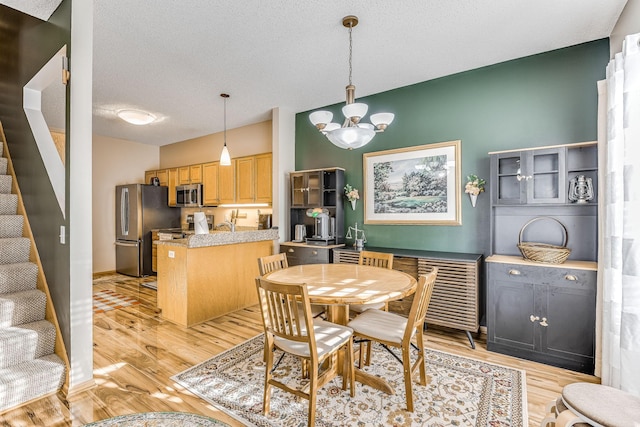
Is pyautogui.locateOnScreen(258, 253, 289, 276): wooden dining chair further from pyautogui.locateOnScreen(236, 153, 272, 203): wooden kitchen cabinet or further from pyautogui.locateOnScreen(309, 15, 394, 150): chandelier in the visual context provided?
pyautogui.locateOnScreen(236, 153, 272, 203): wooden kitchen cabinet

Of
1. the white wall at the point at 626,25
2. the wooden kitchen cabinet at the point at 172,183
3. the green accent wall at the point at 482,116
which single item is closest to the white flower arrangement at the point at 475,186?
the green accent wall at the point at 482,116

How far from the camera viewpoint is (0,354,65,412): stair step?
206cm

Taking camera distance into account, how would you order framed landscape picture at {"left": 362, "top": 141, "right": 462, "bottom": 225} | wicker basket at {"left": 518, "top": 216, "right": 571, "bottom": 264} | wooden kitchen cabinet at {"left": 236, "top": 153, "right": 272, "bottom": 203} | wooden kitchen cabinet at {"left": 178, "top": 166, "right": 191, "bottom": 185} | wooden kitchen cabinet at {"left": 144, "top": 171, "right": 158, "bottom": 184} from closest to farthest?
wicker basket at {"left": 518, "top": 216, "right": 571, "bottom": 264} → framed landscape picture at {"left": 362, "top": 141, "right": 462, "bottom": 225} → wooden kitchen cabinet at {"left": 236, "top": 153, "right": 272, "bottom": 203} → wooden kitchen cabinet at {"left": 178, "top": 166, "right": 191, "bottom": 185} → wooden kitchen cabinet at {"left": 144, "top": 171, "right": 158, "bottom": 184}

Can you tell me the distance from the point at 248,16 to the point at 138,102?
2745 mm

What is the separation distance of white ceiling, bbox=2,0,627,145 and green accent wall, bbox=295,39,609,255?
15 centimetres

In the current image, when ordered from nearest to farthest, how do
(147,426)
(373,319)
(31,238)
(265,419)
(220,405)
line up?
1. (147,426)
2. (265,419)
3. (220,405)
4. (373,319)
5. (31,238)

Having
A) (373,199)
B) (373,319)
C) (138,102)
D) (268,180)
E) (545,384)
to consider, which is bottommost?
(545,384)

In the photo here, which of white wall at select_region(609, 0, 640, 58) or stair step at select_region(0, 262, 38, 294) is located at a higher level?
white wall at select_region(609, 0, 640, 58)

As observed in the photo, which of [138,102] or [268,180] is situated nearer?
[138,102]

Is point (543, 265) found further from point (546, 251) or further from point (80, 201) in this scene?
point (80, 201)

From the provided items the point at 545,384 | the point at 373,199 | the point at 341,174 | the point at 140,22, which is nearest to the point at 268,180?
the point at 341,174

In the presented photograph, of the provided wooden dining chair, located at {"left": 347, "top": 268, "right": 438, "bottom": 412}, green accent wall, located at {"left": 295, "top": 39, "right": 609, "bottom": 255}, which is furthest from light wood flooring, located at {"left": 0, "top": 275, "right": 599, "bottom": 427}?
green accent wall, located at {"left": 295, "top": 39, "right": 609, "bottom": 255}

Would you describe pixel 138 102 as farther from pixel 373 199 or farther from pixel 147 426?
pixel 147 426

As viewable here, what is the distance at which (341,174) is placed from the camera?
4371 millimetres
